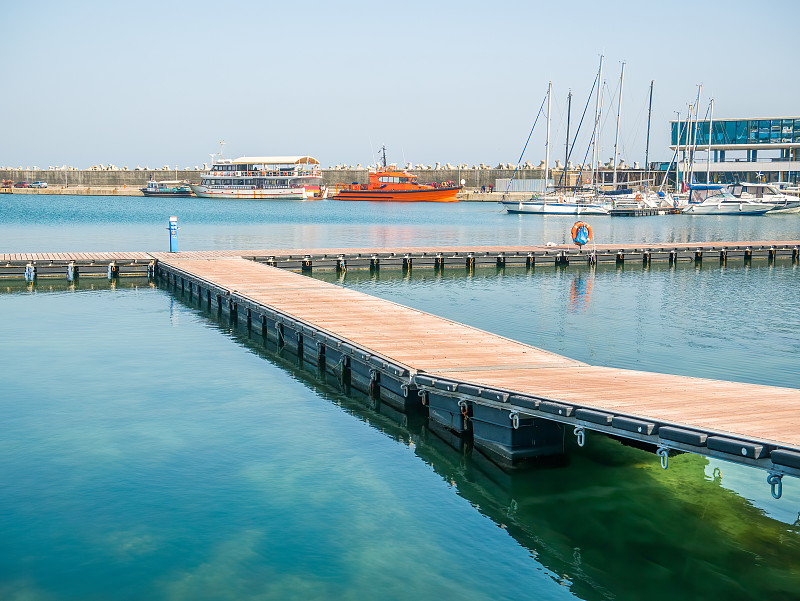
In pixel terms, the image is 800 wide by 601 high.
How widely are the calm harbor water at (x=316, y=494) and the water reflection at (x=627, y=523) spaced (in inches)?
1.1

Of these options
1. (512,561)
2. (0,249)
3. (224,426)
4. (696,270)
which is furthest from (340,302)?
(0,249)

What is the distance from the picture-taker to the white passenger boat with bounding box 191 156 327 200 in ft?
385

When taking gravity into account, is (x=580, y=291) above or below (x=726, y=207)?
below

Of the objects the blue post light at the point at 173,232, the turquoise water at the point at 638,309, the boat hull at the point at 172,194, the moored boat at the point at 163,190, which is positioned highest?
the moored boat at the point at 163,190

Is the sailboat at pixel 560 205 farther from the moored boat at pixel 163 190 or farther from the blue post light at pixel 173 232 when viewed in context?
the moored boat at pixel 163 190

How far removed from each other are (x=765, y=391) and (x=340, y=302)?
11.0m

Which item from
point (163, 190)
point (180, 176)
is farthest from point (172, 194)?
point (180, 176)

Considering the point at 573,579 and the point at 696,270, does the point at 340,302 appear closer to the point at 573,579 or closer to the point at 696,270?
the point at 573,579

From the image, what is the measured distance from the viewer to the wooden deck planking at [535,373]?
9.34 metres

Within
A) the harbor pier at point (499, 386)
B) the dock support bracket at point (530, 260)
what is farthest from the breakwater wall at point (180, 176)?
the harbor pier at point (499, 386)

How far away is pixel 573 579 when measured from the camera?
844 centimetres

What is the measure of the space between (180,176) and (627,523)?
15186 cm

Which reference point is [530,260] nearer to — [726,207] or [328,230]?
[328,230]

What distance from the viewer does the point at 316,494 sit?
10445 millimetres
